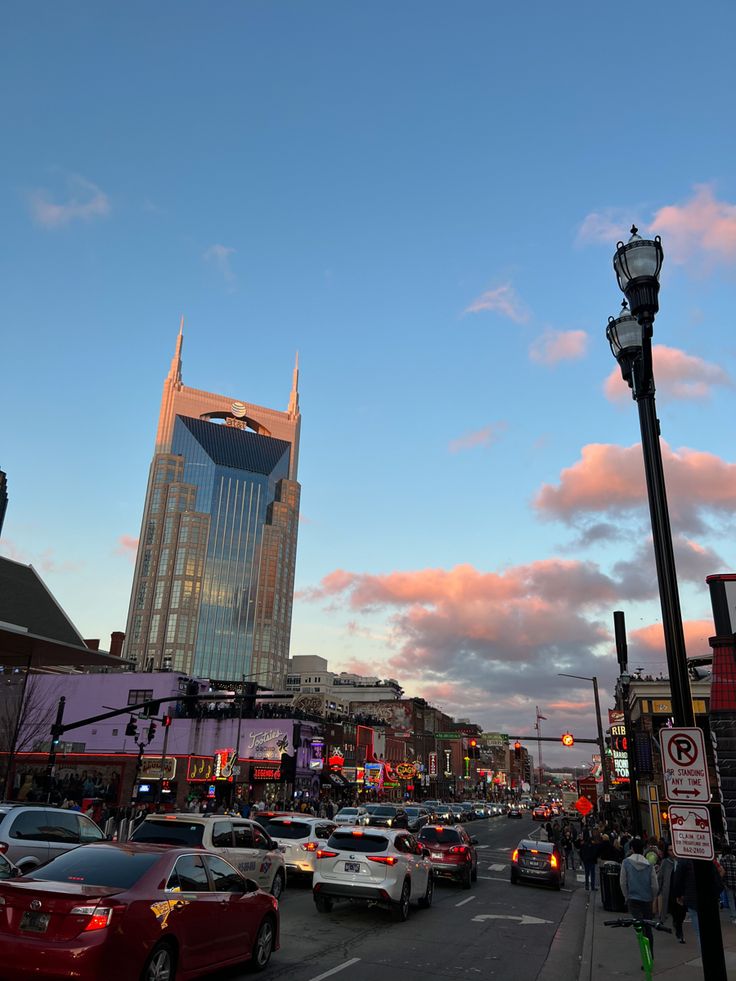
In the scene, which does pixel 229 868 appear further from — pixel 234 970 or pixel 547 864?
pixel 547 864

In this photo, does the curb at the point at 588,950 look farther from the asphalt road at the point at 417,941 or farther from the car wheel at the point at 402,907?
the car wheel at the point at 402,907

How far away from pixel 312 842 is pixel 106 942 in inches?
526

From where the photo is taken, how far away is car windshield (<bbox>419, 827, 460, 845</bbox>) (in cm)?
2228

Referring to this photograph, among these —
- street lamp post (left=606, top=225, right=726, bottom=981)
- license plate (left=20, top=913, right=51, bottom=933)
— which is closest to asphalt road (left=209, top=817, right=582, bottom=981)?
license plate (left=20, top=913, right=51, bottom=933)

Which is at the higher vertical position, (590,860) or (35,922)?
(35,922)

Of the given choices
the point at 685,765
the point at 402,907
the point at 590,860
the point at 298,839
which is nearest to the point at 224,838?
the point at 402,907

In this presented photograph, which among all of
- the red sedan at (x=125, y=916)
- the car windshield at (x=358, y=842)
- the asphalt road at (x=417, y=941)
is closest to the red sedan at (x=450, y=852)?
the asphalt road at (x=417, y=941)

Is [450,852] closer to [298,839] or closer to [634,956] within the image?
[298,839]

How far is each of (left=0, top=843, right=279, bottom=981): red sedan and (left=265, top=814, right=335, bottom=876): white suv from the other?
32.1 feet

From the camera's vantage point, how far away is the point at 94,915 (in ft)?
22.2

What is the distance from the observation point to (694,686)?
41.2 m

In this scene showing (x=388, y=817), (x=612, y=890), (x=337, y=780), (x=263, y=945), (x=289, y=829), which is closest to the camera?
(x=263, y=945)

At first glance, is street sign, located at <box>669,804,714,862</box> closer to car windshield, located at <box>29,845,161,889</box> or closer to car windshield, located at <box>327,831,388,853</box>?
car windshield, located at <box>29,845,161,889</box>

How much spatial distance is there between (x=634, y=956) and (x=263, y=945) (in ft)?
21.7
